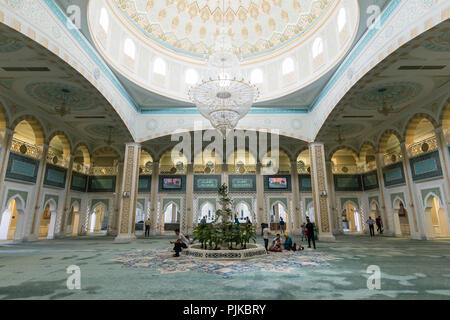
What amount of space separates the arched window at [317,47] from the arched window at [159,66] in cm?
671

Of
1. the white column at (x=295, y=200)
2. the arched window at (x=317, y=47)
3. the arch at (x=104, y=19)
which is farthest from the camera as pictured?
the white column at (x=295, y=200)

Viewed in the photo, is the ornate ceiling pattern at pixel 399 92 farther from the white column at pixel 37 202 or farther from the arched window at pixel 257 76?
the white column at pixel 37 202

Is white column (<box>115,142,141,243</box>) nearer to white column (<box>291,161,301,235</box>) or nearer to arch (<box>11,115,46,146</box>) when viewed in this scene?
arch (<box>11,115,46,146</box>)

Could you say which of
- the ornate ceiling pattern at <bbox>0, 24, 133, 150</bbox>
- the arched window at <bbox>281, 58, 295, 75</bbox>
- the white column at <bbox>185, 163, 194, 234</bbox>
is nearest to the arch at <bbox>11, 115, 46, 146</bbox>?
the ornate ceiling pattern at <bbox>0, 24, 133, 150</bbox>

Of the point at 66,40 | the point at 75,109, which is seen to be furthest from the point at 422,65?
the point at 75,109

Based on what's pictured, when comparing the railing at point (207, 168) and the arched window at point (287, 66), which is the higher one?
the arched window at point (287, 66)

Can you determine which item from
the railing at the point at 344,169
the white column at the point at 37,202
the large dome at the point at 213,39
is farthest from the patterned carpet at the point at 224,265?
the railing at the point at 344,169

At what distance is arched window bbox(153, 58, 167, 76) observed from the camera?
1121cm

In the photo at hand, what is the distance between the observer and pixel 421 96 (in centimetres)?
919

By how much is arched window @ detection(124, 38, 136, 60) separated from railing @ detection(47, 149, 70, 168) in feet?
20.9

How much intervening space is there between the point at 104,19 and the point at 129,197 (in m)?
7.05

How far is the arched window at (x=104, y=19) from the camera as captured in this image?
328 inches

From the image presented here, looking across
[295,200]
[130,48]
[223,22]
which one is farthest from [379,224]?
[130,48]
